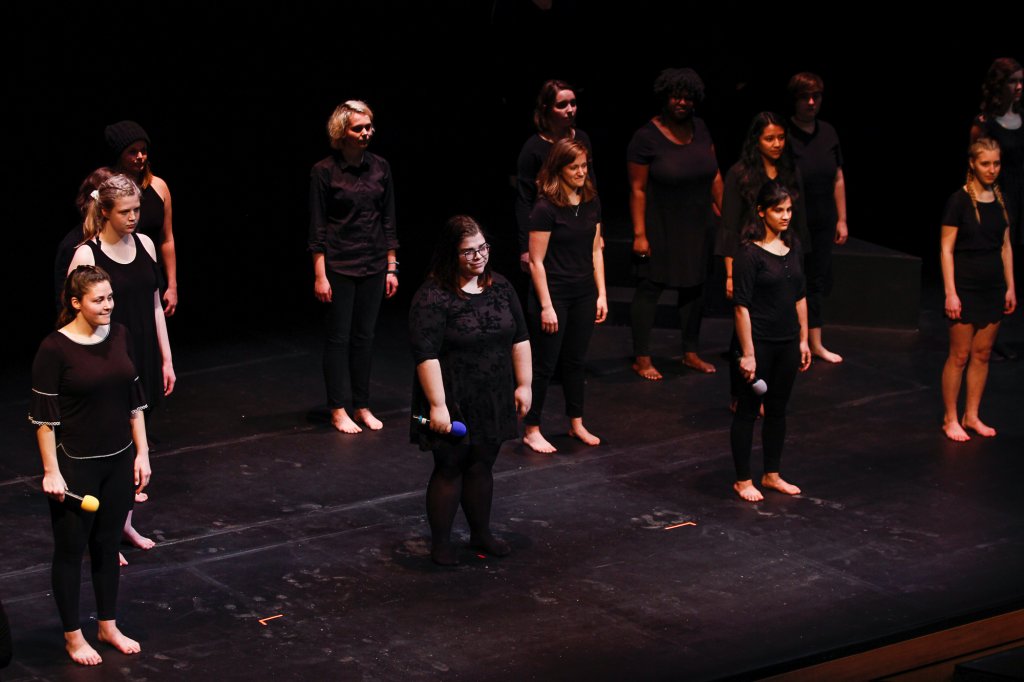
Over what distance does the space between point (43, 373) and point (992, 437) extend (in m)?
4.48

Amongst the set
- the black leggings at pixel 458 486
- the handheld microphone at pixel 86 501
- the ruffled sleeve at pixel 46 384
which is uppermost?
the ruffled sleeve at pixel 46 384

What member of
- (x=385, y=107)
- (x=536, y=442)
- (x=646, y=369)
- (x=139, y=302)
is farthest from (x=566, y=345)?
(x=385, y=107)

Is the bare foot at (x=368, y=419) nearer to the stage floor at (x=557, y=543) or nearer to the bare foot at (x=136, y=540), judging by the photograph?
the stage floor at (x=557, y=543)

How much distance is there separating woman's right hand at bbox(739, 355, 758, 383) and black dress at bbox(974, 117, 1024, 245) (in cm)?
278

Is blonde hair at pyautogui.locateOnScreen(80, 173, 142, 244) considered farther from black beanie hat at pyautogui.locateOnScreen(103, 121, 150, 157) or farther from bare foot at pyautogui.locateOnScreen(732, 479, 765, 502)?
bare foot at pyautogui.locateOnScreen(732, 479, 765, 502)

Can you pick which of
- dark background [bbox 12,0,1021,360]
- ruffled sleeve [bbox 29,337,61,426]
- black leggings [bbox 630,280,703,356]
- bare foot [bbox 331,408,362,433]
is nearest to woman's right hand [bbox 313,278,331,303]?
bare foot [bbox 331,408,362,433]

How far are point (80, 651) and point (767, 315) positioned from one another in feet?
9.82

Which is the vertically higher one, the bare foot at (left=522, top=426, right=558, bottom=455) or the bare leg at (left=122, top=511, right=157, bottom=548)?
the bare foot at (left=522, top=426, right=558, bottom=455)

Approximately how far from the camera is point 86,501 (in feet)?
16.7

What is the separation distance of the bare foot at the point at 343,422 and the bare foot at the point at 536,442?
82cm

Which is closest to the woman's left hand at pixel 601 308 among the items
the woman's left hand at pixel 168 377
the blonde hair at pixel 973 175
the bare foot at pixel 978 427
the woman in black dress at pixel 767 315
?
the woman in black dress at pixel 767 315

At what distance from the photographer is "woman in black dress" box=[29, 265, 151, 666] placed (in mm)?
5102

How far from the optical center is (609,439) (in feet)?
24.9

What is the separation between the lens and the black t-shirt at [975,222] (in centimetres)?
723
